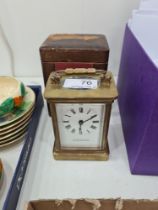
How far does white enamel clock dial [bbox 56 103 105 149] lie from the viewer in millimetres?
406

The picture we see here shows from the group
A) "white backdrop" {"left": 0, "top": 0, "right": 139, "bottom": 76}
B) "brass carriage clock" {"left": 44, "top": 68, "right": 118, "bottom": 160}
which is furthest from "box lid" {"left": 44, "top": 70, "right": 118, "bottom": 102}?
"white backdrop" {"left": 0, "top": 0, "right": 139, "bottom": 76}

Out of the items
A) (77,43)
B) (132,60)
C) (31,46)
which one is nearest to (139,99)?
(132,60)

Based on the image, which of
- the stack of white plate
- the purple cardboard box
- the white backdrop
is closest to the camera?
the purple cardboard box

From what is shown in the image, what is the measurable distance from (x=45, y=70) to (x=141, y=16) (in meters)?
0.29

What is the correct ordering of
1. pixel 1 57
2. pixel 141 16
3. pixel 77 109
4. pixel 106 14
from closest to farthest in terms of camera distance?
pixel 77 109, pixel 141 16, pixel 106 14, pixel 1 57

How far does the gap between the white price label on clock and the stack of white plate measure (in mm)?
163

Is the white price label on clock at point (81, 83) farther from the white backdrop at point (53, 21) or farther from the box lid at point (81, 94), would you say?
the white backdrop at point (53, 21)

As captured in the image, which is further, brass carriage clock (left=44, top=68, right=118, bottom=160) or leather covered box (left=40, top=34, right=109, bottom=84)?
leather covered box (left=40, top=34, right=109, bottom=84)

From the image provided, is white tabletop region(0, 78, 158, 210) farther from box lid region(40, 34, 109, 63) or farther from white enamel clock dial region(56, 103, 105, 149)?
box lid region(40, 34, 109, 63)

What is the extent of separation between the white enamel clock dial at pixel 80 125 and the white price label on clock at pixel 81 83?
0.12ft

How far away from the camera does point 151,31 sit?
1.77 feet

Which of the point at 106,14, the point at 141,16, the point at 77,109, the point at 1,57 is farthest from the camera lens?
the point at 1,57

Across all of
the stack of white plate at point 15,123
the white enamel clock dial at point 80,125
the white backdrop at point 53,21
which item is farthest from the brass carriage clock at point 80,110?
the white backdrop at point 53,21

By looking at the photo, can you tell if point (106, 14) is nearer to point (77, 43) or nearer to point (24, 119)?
point (77, 43)
